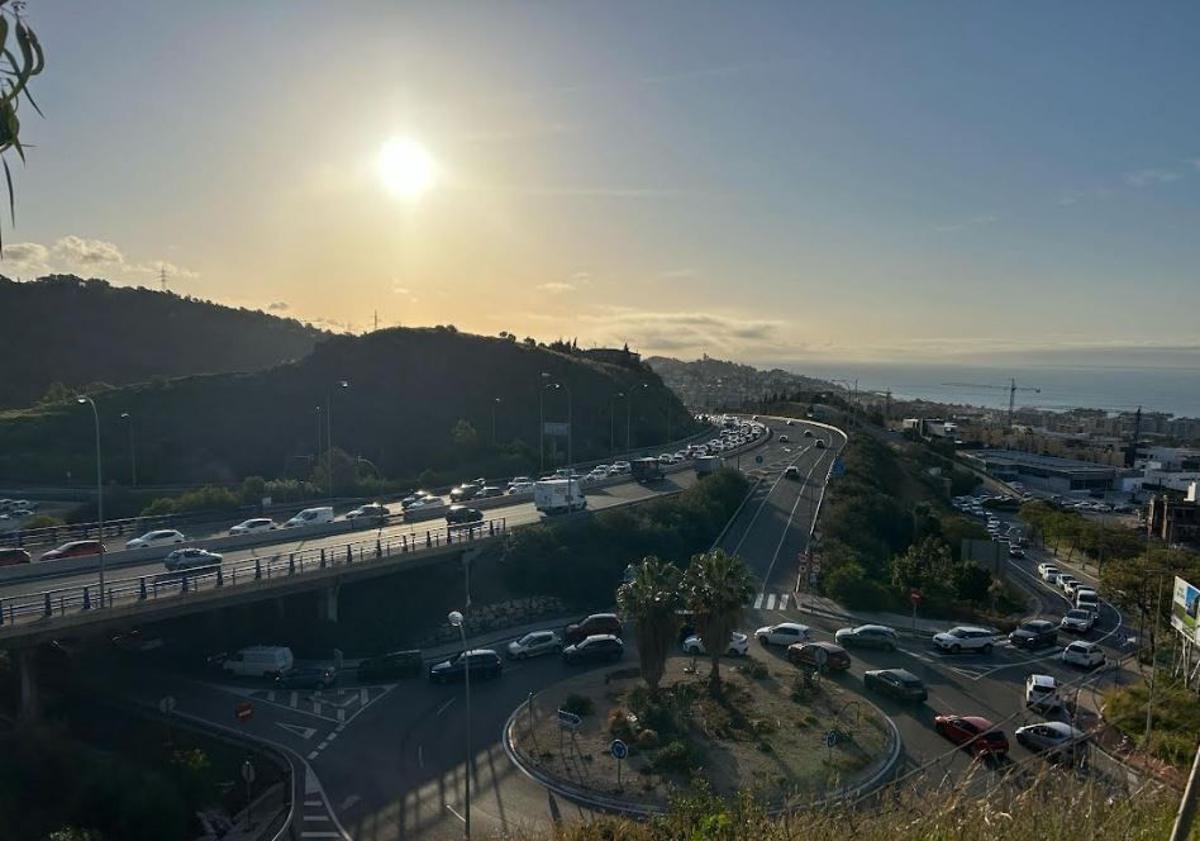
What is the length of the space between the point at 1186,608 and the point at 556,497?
27261mm

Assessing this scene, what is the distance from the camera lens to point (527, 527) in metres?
37.5

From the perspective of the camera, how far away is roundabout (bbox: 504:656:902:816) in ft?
61.1

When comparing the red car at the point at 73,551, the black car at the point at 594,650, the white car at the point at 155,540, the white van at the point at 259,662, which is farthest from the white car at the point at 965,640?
the red car at the point at 73,551

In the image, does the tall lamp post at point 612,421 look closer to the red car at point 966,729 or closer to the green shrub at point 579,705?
the green shrub at point 579,705

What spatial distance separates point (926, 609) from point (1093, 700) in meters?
9.22

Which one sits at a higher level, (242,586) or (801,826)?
(801,826)

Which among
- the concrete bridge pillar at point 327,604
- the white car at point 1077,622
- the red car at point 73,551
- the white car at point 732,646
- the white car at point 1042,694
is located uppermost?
the red car at point 73,551

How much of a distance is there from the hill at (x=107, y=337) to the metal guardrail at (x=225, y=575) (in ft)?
270

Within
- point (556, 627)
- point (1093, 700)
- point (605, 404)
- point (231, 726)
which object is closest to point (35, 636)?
point (231, 726)

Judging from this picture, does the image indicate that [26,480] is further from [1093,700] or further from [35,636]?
[1093,700]

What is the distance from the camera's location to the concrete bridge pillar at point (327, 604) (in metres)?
29.7

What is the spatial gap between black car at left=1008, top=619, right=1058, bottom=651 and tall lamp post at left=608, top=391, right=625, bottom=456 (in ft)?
139

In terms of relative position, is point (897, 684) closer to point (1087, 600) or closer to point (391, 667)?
point (391, 667)

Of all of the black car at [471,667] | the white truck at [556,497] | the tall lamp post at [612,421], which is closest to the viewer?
the black car at [471,667]
